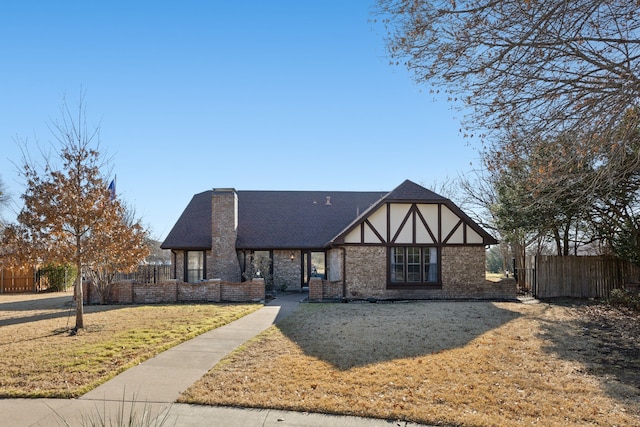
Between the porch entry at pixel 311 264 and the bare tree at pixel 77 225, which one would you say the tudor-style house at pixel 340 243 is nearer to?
the porch entry at pixel 311 264

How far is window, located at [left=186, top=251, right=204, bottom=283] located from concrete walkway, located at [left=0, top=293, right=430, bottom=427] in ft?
49.2

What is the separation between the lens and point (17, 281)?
26047 millimetres

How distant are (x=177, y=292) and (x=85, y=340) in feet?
28.4

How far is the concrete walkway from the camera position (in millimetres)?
5160

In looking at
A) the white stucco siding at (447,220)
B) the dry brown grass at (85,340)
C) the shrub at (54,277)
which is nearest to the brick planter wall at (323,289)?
the dry brown grass at (85,340)

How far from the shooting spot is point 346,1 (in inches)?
370

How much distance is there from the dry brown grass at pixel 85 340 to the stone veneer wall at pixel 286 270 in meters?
6.27

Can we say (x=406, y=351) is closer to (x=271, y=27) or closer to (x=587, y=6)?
(x=587, y=6)

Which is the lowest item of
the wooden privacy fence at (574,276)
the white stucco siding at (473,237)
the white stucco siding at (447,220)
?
the wooden privacy fence at (574,276)

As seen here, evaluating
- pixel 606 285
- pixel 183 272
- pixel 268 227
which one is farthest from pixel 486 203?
pixel 183 272

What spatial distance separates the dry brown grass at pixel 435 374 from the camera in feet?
18.5

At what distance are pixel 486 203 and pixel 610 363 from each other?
20.3 meters

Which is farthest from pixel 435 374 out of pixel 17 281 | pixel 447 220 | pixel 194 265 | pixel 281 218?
pixel 17 281

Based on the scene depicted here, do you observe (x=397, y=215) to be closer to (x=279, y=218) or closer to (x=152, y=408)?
(x=279, y=218)
